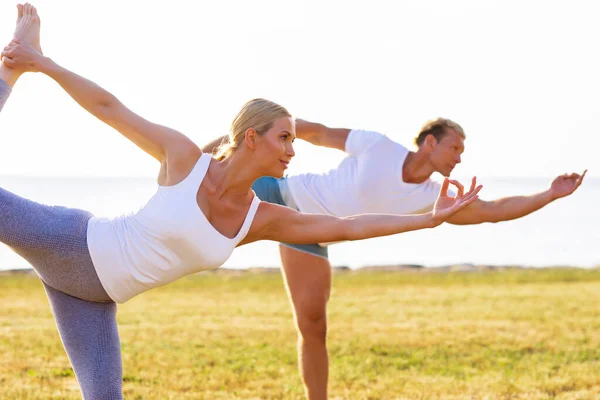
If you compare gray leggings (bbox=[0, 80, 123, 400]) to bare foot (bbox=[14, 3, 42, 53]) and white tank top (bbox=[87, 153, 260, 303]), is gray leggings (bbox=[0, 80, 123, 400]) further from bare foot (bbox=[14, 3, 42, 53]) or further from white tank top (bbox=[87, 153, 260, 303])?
bare foot (bbox=[14, 3, 42, 53])

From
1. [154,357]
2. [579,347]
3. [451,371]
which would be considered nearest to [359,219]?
[451,371]

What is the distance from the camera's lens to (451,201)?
4195 mm

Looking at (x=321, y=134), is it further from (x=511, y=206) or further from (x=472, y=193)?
(x=472, y=193)

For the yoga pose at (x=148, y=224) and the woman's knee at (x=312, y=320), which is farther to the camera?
the woman's knee at (x=312, y=320)

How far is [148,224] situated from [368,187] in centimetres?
221

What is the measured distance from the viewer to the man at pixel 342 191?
5.78 meters

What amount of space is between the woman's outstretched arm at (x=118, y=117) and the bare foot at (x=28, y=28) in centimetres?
30

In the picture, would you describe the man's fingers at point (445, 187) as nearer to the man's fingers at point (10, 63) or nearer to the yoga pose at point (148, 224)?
the yoga pose at point (148, 224)

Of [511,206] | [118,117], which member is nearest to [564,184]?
[511,206]

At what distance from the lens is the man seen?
228 inches

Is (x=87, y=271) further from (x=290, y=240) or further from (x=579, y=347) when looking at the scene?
(x=579, y=347)

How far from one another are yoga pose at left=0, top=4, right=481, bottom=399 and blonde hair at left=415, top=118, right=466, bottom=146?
1.82 metres

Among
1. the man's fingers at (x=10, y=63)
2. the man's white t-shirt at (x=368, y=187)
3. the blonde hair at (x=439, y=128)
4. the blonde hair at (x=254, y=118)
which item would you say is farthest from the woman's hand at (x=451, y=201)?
the man's fingers at (x=10, y=63)

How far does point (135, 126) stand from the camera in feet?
13.2
